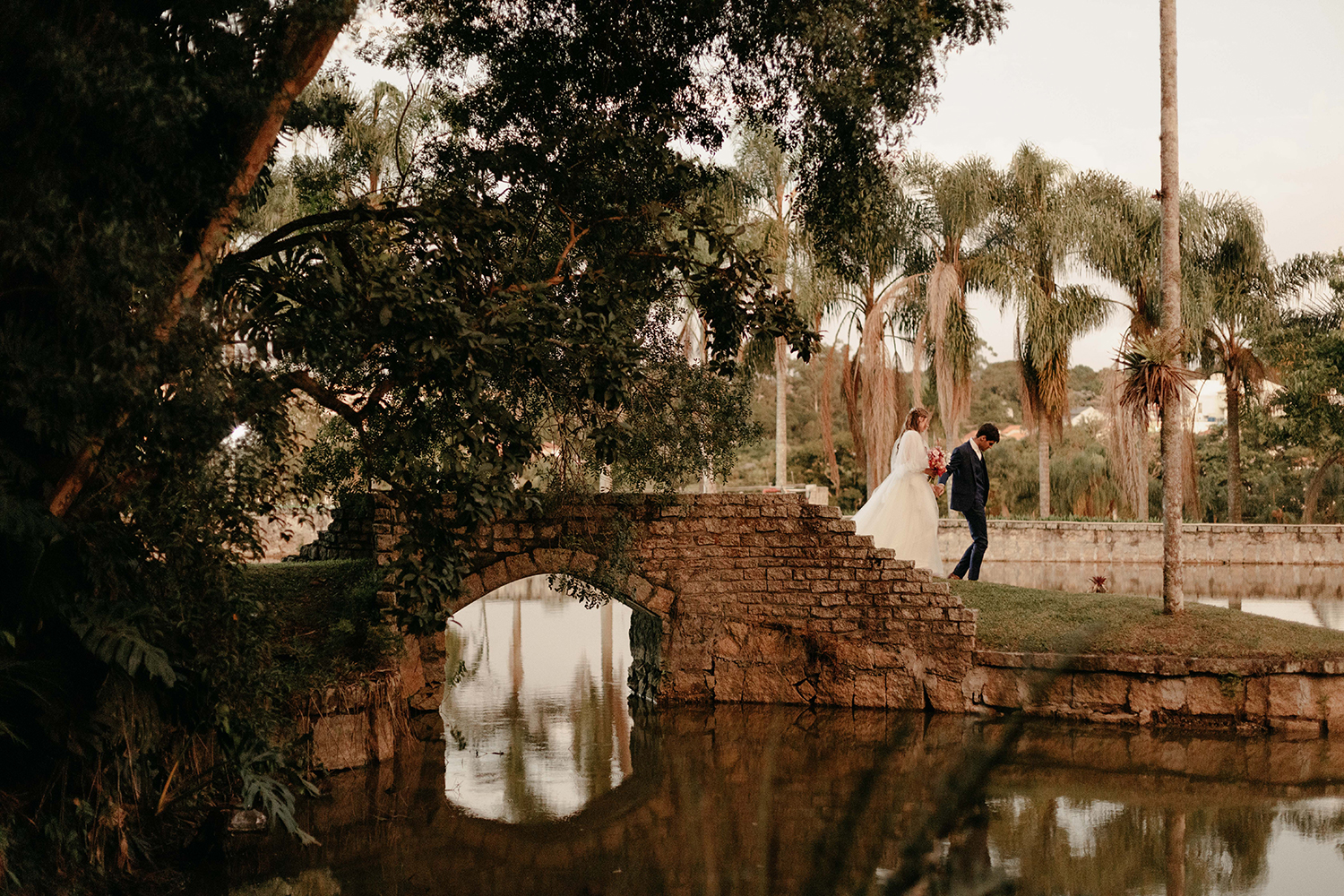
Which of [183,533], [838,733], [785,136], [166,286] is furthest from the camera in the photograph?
[838,733]

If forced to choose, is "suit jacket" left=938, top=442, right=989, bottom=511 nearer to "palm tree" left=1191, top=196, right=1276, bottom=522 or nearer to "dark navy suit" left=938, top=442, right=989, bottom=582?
"dark navy suit" left=938, top=442, right=989, bottom=582

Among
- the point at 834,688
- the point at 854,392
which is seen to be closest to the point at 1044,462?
the point at 854,392

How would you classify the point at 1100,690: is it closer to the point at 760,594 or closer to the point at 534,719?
the point at 760,594

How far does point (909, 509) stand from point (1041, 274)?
14.4 m

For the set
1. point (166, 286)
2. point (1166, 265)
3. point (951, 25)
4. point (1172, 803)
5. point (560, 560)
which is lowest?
point (1172, 803)

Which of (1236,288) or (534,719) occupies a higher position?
(1236,288)

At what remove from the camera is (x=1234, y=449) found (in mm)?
28938

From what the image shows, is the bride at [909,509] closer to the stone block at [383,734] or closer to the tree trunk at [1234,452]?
the stone block at [383,734]

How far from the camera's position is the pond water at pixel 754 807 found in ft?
20.8

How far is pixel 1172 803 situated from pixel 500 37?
838 centimetres

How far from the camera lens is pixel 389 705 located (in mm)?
9680

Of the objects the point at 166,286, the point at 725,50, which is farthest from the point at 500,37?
the point at 166,286

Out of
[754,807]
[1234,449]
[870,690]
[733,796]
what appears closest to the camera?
[754,807]

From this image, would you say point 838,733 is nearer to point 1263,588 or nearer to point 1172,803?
point 1172,803
